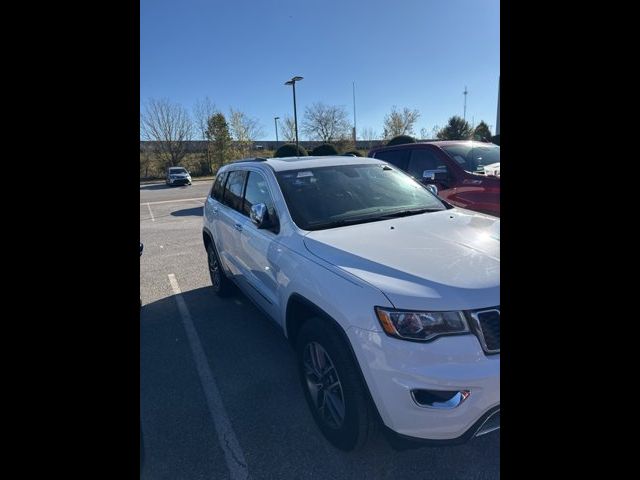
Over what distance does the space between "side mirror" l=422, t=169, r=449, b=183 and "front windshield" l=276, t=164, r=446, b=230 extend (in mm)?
2116

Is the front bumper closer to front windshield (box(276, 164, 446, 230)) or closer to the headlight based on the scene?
the headlight

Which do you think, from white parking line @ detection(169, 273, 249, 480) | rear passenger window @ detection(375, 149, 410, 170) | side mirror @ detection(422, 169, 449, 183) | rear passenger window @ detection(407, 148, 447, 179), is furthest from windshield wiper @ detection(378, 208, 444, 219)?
rear passenger window @ detection(375, 149, 410, 170)

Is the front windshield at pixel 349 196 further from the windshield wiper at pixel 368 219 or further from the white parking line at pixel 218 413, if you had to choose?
the white parking line at pixel 218 413

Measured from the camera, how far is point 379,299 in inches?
72.7

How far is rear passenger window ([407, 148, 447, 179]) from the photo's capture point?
6344mm

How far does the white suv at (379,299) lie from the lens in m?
1.75

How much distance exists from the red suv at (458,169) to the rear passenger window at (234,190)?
9.85 feet

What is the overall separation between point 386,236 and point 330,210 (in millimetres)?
625

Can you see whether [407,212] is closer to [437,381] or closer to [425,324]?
[425,324]
